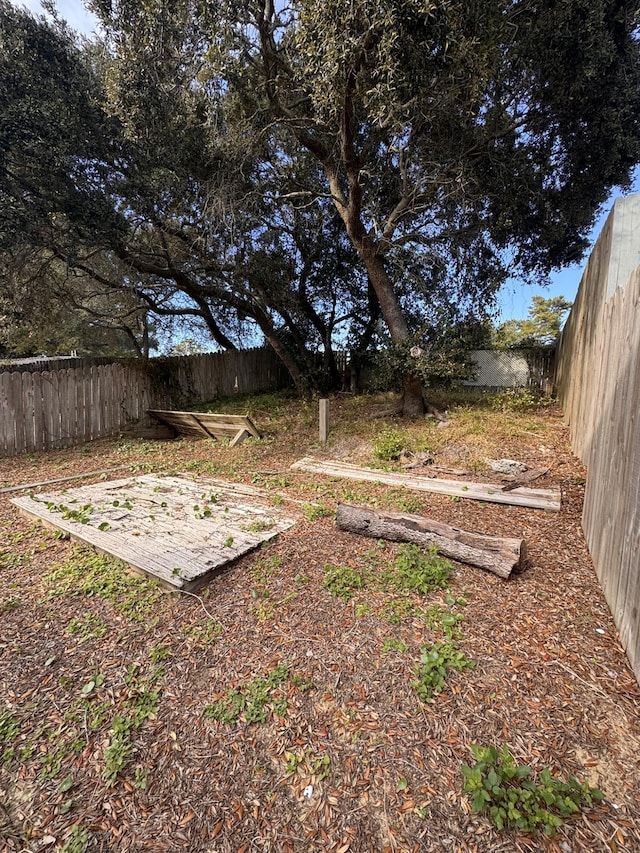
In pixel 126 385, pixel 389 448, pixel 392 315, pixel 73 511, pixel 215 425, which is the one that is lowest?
pixel 73 511

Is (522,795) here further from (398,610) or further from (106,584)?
(106,584)

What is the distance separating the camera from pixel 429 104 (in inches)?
212

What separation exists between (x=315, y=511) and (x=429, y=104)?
18.8 ft

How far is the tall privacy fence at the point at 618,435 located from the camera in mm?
1846

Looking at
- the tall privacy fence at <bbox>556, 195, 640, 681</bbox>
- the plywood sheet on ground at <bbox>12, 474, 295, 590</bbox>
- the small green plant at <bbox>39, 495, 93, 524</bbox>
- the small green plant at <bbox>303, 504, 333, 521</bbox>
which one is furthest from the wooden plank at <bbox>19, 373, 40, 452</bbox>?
the tall privacy fence at <bbox>556, 195, 640, 681</bbox>

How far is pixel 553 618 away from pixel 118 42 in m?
8.35

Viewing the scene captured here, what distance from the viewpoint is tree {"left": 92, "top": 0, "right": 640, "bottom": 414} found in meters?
4.38

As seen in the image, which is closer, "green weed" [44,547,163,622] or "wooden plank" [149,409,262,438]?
"green weed" [44,547,163,622]

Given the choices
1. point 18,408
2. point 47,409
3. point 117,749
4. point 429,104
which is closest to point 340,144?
point 429,104

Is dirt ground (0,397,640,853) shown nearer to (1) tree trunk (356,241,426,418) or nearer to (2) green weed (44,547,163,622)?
(2) green weed (44,547,163,622)

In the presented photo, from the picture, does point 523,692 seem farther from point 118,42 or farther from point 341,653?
point 118,42

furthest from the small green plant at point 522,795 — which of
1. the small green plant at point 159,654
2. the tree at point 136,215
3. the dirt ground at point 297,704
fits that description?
the tree at point 136,215

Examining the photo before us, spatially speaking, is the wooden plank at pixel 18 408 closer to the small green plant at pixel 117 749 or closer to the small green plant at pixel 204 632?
the small green plant at pixel 204 632

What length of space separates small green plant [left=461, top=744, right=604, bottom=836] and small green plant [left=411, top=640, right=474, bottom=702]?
0.35 metres
